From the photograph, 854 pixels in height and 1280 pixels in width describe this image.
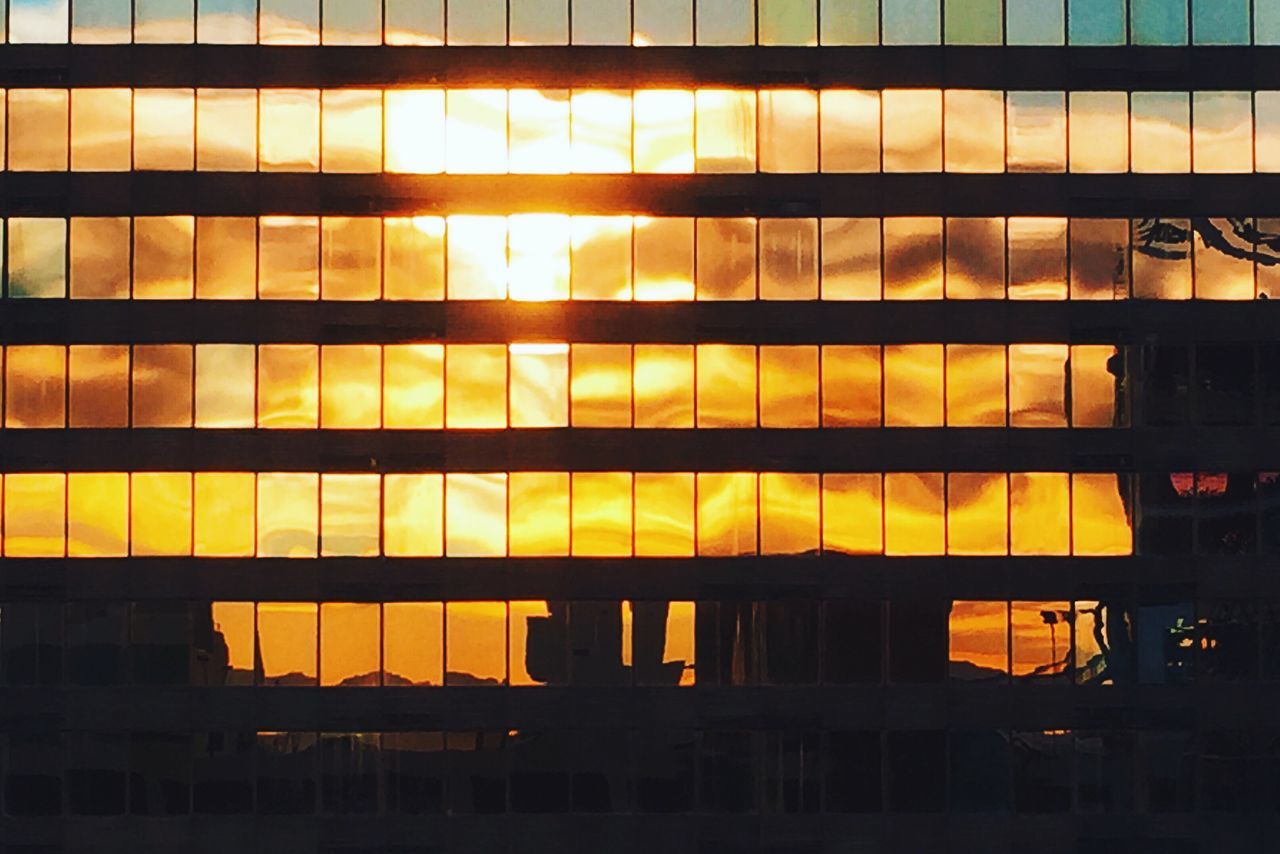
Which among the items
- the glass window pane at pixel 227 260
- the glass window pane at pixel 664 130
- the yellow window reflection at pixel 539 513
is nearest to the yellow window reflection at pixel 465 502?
the yellow window reflection at pixel 539 513

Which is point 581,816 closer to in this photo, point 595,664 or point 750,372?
point 595,664

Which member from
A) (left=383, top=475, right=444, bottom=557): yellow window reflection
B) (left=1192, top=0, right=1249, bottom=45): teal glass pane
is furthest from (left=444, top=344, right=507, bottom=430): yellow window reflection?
(left=1192, top=0, right=1249, bottom=45): teal glass pane

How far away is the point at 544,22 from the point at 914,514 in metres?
13.1

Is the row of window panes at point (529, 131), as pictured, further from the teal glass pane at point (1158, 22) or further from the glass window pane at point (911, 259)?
the teal glass pane at point (1158, 22)

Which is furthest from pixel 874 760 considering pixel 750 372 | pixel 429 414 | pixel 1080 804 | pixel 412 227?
pixel 412 227

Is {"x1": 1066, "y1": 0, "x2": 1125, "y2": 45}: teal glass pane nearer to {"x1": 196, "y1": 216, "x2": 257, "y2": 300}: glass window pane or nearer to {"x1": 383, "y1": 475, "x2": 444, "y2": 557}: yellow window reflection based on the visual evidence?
{"x1": 383, "y1": 475, "x2": 444, "y2": 557}: yellow window reflection

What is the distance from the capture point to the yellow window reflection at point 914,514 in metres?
39.7

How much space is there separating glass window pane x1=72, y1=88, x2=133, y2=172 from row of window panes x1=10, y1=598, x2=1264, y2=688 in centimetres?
936

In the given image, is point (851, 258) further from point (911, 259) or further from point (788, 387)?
point (788, 387)

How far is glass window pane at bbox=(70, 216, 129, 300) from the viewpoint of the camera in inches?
1571

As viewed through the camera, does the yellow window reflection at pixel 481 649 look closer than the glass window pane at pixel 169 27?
Yes

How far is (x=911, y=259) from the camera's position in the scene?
40000mm

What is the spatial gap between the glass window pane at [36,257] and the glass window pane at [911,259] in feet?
57.5

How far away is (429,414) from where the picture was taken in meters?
39.6
